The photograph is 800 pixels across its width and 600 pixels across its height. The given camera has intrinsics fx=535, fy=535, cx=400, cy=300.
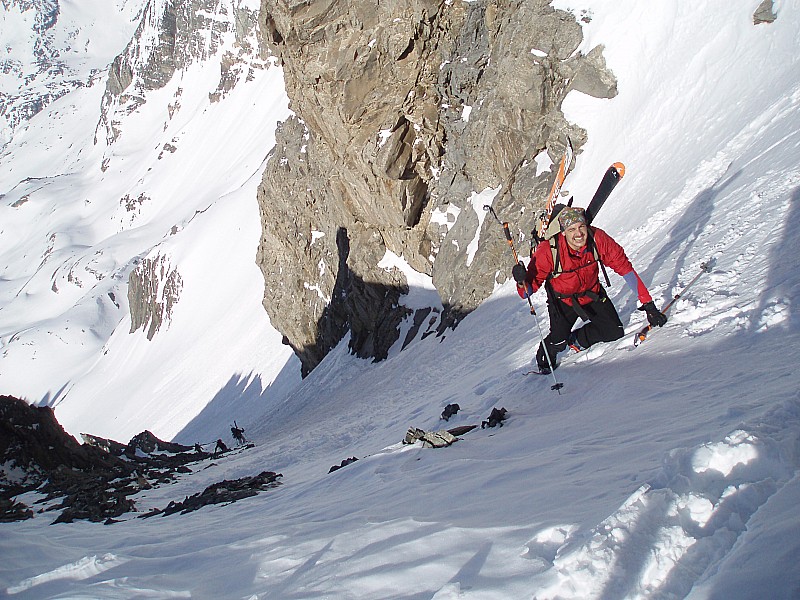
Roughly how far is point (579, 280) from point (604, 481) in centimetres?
397

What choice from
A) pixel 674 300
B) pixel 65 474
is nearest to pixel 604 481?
pixel 674 300

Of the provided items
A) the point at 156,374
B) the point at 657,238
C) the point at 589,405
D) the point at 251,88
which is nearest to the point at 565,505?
the point at 589,405

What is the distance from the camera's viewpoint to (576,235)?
609 cm

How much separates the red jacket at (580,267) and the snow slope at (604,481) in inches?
29.1

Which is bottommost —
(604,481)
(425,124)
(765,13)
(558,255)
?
(604,481)

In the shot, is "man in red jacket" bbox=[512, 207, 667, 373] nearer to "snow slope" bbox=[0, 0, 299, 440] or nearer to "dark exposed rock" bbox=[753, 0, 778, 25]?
"dark exposed rock" bbox=[753, 0, 778, 25]

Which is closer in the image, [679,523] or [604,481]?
[679,523]

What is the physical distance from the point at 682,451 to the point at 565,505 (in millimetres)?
633

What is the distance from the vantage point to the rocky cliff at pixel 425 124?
17875 millimetres

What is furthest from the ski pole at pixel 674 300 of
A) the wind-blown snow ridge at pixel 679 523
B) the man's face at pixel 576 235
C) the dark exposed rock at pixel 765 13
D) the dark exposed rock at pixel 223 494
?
the dark exposed rock at pixel 765 13

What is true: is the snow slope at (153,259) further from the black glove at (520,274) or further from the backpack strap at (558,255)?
the backpack strap at (558,255)

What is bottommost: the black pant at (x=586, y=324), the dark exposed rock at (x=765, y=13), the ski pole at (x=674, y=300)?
the ski pole at (x=674, y=300)

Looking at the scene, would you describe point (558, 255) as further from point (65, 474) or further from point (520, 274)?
point (65, 474)

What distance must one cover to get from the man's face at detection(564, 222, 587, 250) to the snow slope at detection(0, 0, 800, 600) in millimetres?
1371
